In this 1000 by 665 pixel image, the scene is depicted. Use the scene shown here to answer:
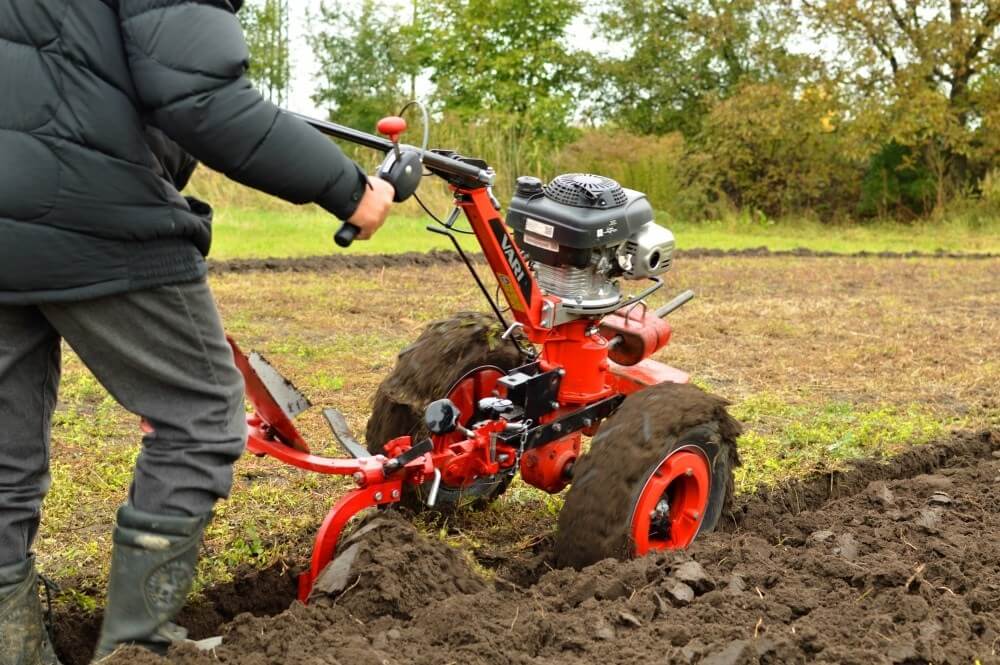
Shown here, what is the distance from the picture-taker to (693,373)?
7.05 m

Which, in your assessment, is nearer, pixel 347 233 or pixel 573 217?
pixel 347 233

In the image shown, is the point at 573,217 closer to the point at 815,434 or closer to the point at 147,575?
the point at 147,575

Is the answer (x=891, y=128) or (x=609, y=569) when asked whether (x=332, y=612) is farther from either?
(x=891, y=128)

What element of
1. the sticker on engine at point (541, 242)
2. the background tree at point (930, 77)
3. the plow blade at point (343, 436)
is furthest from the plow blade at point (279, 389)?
the background tree at point (930, 77)

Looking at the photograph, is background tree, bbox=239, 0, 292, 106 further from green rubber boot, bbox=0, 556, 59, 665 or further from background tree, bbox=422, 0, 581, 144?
green rubber boot, bbox=0, 556, 59, 665

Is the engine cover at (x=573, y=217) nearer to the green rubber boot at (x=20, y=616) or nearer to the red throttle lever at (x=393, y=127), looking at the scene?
the red throttle lever at (x=393, y=127)

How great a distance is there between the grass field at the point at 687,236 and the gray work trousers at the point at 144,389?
960 cm

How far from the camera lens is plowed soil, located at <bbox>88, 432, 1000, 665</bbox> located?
2.87 m

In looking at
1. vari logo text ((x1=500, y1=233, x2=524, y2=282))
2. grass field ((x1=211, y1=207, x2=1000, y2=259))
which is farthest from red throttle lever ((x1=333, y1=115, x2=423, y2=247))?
grass field ((x1=211, y1=207, x2=1000, y2=259))

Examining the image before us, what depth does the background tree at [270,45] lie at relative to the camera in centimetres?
2516

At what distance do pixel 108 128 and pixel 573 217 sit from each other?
1.79 metres

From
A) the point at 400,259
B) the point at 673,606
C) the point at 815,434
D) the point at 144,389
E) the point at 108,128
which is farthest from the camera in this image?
the point at 400,259

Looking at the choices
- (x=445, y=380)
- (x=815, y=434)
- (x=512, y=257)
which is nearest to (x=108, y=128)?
(x=512, y=257)

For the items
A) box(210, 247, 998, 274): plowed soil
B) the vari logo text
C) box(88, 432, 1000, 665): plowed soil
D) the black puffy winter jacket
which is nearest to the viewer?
the black puffy winter jacket
